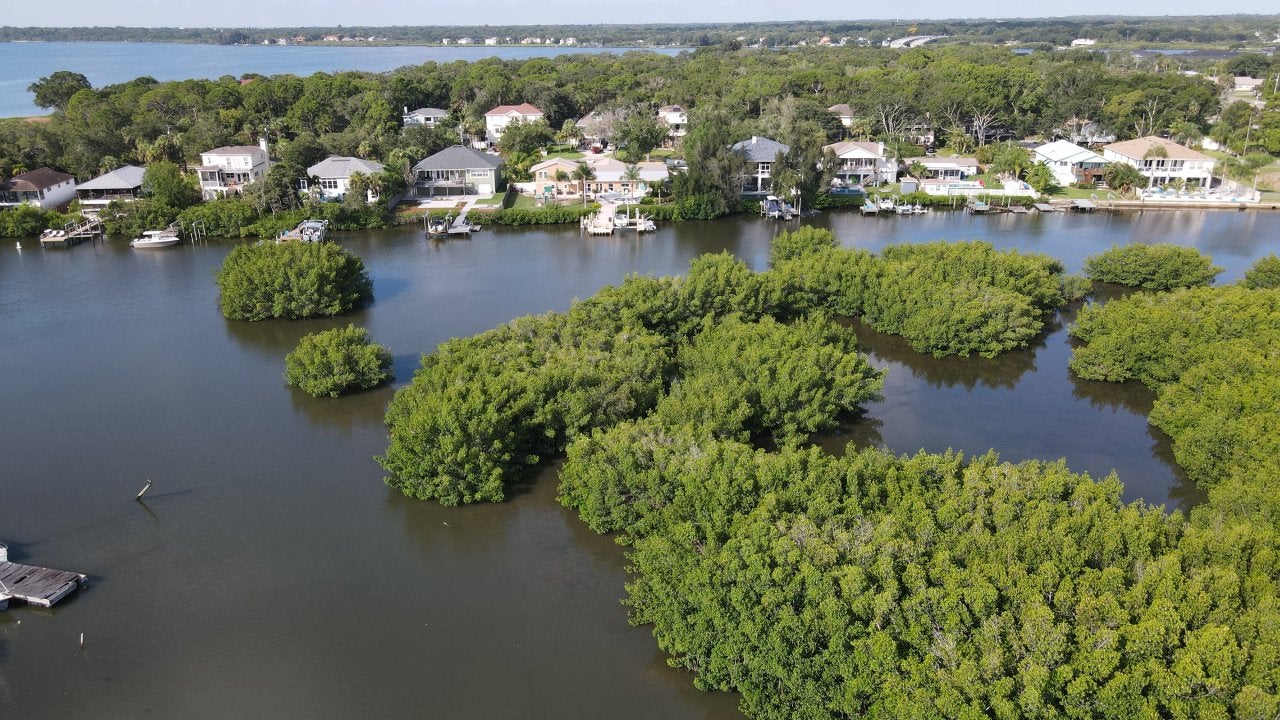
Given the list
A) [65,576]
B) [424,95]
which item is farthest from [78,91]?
[65,576]

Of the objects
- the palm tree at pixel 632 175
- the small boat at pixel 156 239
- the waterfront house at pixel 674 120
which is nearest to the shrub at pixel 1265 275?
the palm tree at pixel 632 175

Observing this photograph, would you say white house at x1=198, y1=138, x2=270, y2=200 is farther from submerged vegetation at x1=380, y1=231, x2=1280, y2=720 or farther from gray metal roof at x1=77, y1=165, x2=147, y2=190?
submerged vegetation at x1=380, y1=231, x2=1280, y2=720

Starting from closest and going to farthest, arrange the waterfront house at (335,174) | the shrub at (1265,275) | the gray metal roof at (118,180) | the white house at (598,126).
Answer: the shrub at (1265,275), the waterfront house at (335,174), the gray metal roof at (118,180), the white house at (598,126)

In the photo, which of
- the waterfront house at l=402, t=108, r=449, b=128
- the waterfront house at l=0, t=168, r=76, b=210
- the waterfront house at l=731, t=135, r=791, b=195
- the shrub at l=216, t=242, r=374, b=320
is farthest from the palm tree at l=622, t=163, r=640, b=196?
the waterfront house at l=0, t=168, r=76, b=210

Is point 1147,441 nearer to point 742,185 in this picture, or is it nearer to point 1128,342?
point 1128,342

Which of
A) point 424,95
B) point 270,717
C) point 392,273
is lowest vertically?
point 270,717

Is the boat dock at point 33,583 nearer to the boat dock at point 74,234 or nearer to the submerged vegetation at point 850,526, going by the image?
the submerged vegetation at point 850,526
